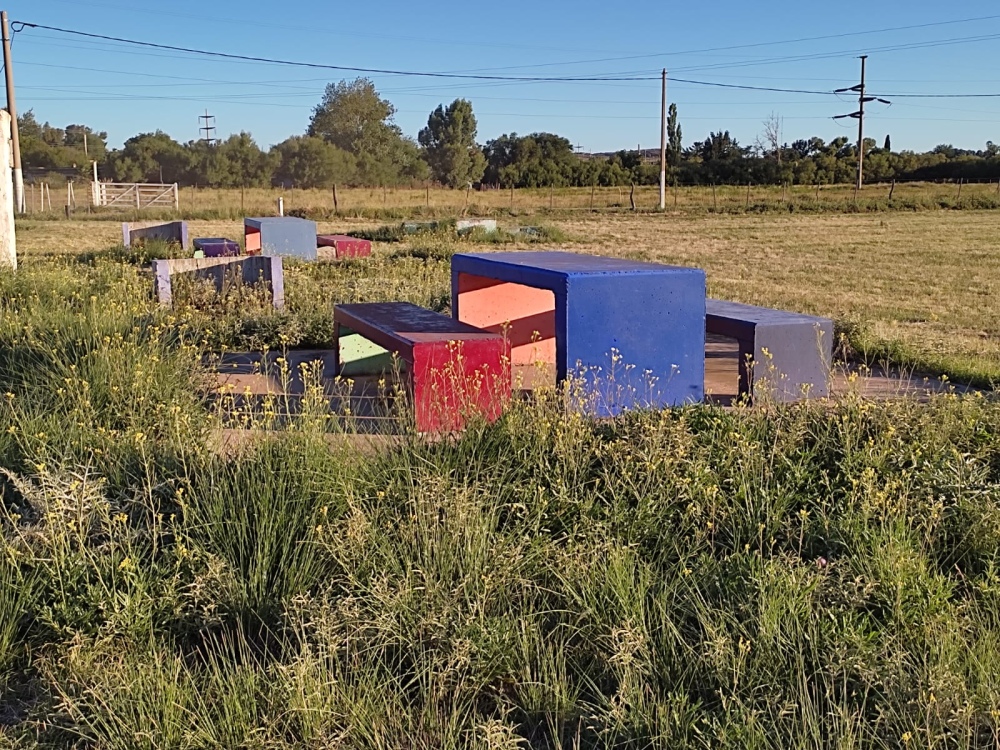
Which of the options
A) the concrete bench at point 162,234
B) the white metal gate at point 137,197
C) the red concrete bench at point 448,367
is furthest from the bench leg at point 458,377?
the white metal gate at point 137,197

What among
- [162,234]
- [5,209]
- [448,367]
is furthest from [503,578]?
[162,234]

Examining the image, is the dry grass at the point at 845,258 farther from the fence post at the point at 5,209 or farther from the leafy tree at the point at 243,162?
the leafy tree at the point at 243,162

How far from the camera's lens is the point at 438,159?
86.7 meters

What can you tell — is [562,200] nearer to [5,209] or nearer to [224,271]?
[224,271]

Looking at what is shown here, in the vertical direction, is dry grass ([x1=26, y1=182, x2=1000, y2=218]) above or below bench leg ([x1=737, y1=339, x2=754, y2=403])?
above

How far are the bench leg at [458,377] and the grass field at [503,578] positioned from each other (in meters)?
0.34

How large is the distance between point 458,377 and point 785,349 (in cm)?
237

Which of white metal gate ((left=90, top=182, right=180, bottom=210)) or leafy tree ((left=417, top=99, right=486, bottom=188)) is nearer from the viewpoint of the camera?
white metal gate ((left=90, top=182, right=180, bottom=210))

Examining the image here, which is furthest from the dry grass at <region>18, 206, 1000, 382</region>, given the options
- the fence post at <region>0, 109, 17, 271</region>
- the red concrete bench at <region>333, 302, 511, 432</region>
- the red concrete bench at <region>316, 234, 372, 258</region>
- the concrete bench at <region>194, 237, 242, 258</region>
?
the fence post at <region>0, 109, 17, 271</region>

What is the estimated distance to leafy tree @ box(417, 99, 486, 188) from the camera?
8269 centimetres

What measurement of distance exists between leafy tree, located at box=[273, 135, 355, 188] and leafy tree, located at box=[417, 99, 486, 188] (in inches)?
490

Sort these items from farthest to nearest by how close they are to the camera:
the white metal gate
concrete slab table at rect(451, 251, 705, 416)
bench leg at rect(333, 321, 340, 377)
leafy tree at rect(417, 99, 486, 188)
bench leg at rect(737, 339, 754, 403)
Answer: leafy tree at rect(417, 99, 486, 188) → the white metal gate → bench leg at rect(333, 321, 340, 377) → bench leg at rect(737, 339, 754, 403) → concrete slab table at rect(451, 251, 705, 416)

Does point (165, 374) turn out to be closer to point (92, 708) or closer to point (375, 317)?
point (375, 317)

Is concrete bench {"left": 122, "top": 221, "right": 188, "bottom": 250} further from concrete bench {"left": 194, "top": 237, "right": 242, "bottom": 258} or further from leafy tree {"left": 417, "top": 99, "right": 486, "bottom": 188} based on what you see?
leafy tree {"left": 417, "top": 99, "right": 486, "bottom": 188}
